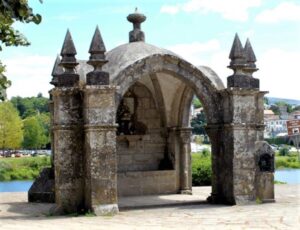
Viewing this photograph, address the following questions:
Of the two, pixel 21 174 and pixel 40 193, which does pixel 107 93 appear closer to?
pixel 40 193

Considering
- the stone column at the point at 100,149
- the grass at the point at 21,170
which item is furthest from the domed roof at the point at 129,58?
the grass at the point at 21,170

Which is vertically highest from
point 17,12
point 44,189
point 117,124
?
point 17,12

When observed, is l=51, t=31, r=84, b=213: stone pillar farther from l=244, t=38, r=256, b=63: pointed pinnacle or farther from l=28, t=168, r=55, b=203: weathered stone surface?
l=244, t=38, r=256, b=63: pointed pinnacle

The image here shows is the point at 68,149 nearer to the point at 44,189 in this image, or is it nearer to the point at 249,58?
the point at 44,189

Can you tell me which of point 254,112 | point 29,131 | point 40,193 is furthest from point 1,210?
point 29,131

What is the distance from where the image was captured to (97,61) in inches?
487

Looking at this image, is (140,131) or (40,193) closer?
(40,193)

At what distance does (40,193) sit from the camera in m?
15.3

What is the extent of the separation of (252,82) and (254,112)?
28.0 inches

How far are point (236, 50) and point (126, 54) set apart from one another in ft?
8.48

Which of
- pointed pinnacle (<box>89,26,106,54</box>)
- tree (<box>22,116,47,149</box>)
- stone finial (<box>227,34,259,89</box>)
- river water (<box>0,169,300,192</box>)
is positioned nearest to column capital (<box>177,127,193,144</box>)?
stone finial (<box>227,34,259,89</box>)

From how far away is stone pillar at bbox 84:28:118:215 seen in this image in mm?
12117

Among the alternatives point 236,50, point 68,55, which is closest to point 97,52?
point 68,55

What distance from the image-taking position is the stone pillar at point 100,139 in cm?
1212
